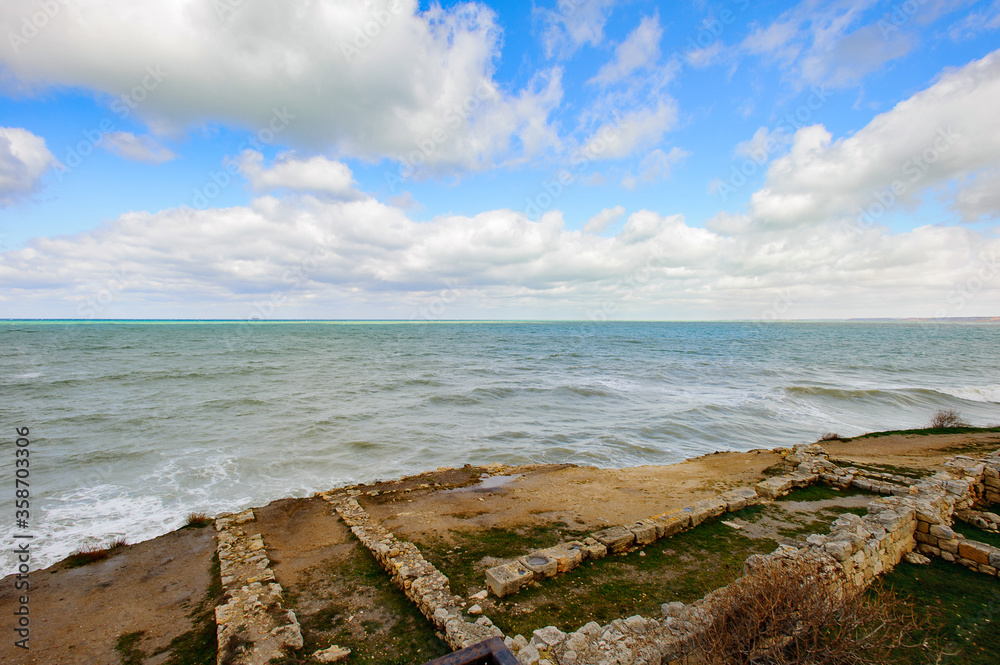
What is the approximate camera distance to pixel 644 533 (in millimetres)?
8852

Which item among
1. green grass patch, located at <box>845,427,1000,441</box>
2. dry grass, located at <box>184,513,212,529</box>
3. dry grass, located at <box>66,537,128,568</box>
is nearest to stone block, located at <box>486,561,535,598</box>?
dry grass, located at <box>184,513,212,529</box>

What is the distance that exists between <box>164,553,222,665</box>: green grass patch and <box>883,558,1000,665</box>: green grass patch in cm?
971

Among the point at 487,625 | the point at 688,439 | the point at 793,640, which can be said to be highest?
the point at 793,640

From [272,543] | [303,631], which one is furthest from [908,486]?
[272,543]

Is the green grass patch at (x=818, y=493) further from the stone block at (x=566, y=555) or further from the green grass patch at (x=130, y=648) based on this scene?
the green grass patch at (x=130, y=648)

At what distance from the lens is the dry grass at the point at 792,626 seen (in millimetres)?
4148

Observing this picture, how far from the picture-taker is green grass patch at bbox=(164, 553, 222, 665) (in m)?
6.29

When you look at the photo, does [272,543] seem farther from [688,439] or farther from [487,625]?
[688,439]

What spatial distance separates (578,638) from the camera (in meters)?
5.64

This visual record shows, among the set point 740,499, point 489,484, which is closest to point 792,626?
point 740,499

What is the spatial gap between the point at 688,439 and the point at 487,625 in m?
16.8

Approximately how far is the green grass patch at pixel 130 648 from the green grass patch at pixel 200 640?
1.29ft

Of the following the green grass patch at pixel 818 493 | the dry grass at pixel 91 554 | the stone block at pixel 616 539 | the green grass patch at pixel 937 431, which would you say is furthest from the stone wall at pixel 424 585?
the green grass patch at pixel 937 431

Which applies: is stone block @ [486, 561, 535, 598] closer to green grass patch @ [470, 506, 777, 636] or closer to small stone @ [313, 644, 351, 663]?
green grass patch @ [470, 506, 777, 636]
